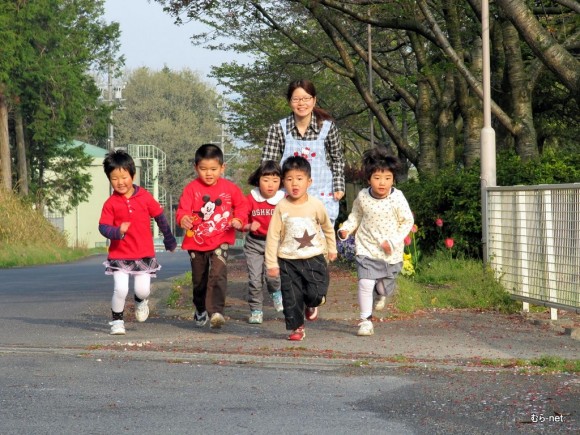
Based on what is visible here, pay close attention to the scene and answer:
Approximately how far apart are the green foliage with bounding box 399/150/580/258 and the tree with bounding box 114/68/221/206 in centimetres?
9284

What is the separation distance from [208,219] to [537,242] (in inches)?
119

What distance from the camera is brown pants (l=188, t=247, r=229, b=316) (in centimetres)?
994

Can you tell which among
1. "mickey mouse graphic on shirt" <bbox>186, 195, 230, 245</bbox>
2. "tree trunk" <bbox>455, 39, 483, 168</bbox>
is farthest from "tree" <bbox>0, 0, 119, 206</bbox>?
"mickey mouse graphic on shirt" <bbox>186, 195, 230, 245</bbox>

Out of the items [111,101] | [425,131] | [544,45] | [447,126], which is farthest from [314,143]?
[111,101]

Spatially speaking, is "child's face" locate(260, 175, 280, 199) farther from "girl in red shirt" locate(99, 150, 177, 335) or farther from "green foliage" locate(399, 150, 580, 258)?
"green foliage" locate(399, 150, 580, 258)

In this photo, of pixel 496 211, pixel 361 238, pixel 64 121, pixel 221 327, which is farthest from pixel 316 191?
pixel 64 121

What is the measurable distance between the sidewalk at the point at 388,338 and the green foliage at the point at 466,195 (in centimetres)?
228

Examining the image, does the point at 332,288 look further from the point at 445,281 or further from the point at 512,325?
the point at 512,325

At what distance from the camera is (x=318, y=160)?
10219 millimetres

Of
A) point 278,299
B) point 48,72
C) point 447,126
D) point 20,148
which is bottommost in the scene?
point 278,299

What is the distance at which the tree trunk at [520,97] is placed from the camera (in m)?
17.5

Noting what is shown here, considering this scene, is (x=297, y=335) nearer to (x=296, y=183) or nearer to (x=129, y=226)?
(x=296, y=183)

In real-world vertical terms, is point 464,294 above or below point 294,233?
below

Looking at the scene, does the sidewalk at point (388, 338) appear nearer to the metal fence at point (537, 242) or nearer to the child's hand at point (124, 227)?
the metal fence at point (537, 242)
